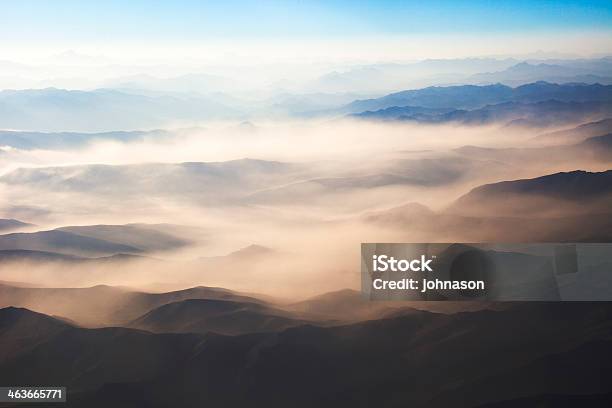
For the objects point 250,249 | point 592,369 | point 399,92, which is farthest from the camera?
point 399,92

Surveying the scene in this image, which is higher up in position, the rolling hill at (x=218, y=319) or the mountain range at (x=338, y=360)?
the rolling hill at (x=218, y=319)

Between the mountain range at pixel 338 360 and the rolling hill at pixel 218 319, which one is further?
the rolling hill at pixel 218 319

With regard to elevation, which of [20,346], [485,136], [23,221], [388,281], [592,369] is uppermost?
[485,136]

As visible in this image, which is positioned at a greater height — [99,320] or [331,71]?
[331,71]

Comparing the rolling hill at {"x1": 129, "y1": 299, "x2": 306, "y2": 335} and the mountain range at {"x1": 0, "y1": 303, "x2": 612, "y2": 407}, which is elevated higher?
the rolling hill at {"x1": 129, "y1": 299, "x2": 306, "y2": 335}

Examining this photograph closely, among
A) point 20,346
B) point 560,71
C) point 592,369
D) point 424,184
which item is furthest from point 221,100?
point 592,369

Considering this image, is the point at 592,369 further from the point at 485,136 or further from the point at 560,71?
the point at 560,71

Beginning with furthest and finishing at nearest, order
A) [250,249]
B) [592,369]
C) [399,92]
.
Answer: [399,92] → [250,249] → [592,369]

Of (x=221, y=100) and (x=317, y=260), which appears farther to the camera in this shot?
(x=221, y=100)

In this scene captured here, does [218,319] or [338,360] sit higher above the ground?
[218,319]

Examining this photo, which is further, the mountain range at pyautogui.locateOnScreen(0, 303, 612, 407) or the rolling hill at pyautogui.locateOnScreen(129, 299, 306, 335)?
the rolling hill at pyautogui.locateOnScreen(129, 299, 306, 335)

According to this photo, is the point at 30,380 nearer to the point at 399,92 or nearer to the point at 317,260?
the point at 317,260
